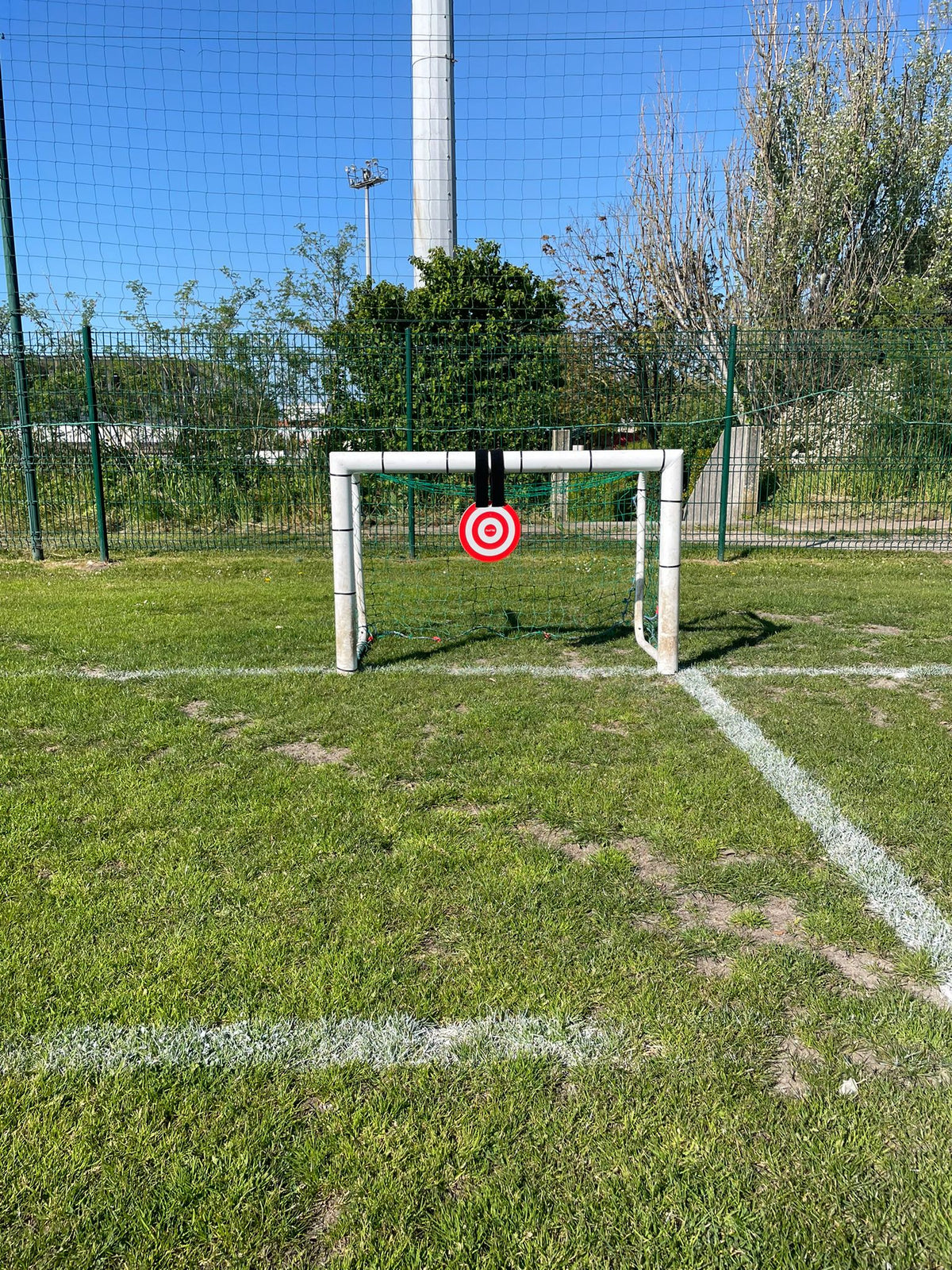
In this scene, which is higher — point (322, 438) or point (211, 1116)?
point (322, 438)

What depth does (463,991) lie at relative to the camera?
254 cm

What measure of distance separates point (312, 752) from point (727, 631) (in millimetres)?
3855

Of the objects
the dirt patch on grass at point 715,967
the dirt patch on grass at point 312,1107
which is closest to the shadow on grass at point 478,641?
the dirt patch on grass at point 715,967

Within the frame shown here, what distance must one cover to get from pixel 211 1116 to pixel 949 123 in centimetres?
2334

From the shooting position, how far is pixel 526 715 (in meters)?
4.96

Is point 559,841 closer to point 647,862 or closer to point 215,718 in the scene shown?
point 647,862

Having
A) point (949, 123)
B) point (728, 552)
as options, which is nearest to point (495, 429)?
point (728, 552)

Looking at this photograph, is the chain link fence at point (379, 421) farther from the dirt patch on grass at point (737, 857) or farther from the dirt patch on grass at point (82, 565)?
the dirt patch on grass at point (737, 857)

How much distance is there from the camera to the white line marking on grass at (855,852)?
2832mm

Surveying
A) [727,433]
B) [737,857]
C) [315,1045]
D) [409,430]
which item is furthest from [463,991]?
[727,433]

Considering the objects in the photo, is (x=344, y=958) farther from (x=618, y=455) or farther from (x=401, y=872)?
(x=618, y=455)

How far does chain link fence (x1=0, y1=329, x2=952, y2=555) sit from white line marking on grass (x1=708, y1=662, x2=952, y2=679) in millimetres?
5575

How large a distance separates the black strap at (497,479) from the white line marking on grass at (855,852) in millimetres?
1872

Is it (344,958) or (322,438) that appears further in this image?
(322,438)
